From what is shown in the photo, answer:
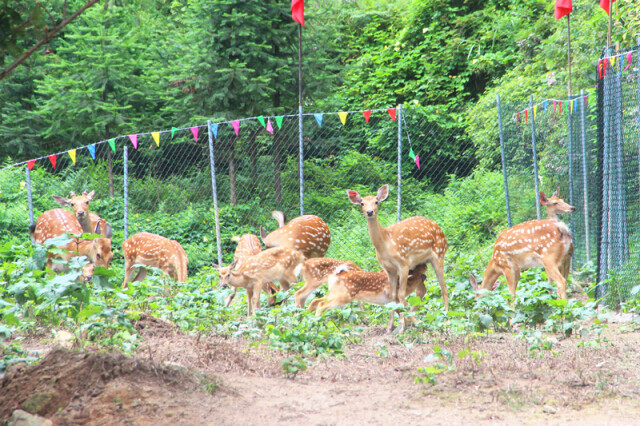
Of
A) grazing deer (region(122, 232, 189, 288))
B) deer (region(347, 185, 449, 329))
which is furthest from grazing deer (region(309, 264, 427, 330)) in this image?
grazing deer (region(122, 232, 189, 288))

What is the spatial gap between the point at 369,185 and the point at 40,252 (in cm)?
1005

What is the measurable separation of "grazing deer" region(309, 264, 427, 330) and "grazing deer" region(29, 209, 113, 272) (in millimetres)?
3872

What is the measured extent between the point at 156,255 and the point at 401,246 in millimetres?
3977

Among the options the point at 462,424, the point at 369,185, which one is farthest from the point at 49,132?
the point at 462,424

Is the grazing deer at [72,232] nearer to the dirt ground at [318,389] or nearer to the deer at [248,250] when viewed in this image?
the deer at [248,250]

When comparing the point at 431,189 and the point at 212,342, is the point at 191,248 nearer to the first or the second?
the point at 431,189

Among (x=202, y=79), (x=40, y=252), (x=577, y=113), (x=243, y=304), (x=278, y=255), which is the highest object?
(x=202, y=79)

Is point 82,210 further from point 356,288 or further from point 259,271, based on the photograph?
point 356,288

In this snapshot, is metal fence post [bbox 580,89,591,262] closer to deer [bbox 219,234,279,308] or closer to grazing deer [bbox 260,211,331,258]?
grazing deer [bbox 260,211,331,258]

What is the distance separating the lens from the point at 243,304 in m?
8.96

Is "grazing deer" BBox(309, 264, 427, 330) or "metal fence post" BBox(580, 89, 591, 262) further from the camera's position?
"metal fence post" BBox(580, 89, 591, 262)

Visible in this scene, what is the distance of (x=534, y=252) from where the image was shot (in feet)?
27.8

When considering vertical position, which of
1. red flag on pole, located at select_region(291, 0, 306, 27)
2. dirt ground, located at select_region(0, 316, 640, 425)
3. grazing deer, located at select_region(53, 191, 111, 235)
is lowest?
dirt ground, located at select_region(0, 316, 640, 425)

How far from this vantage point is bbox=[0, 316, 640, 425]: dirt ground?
401cm
